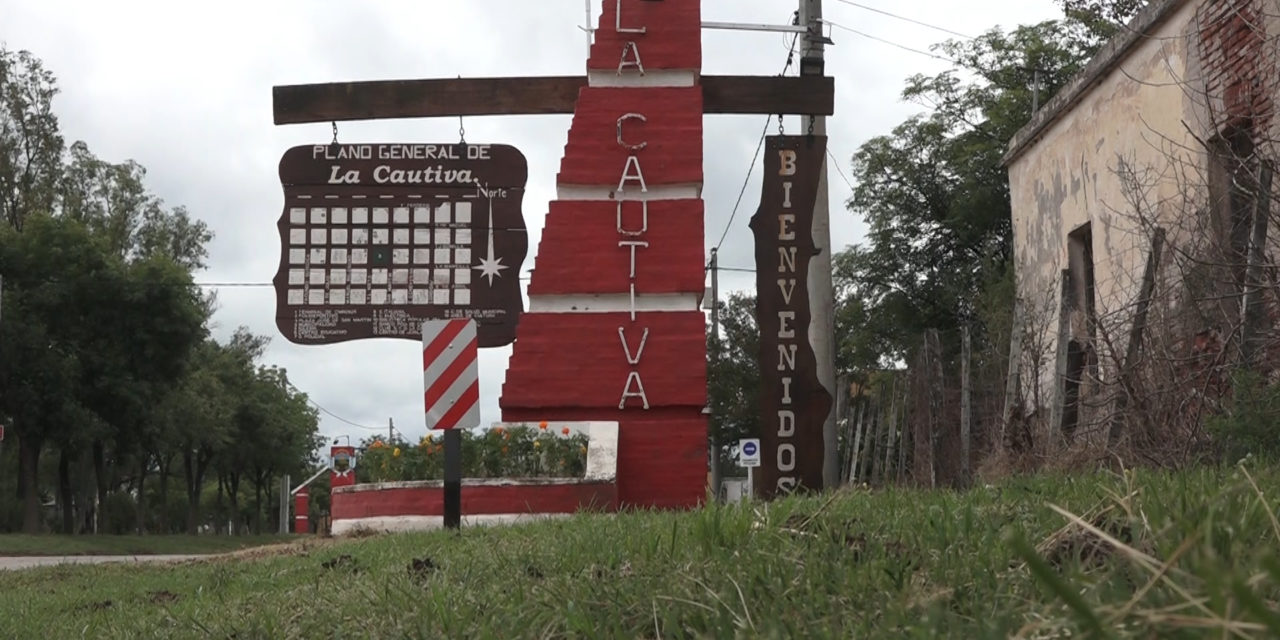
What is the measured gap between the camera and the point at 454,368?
495 inches

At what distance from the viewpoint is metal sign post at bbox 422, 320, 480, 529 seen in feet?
40.5

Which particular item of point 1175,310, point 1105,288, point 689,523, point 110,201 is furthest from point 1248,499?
point 110,201

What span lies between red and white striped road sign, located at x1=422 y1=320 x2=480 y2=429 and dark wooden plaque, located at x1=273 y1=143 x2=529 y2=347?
18.0 feet

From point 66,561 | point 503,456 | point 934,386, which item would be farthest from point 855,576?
point 66,561

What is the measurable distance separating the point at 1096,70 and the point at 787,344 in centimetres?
469

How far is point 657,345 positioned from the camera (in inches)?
684

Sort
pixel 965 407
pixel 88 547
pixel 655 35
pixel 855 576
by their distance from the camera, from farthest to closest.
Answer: pixel 88 547 < pixel 655 35 < pixel 965 407 < pixel 855 576

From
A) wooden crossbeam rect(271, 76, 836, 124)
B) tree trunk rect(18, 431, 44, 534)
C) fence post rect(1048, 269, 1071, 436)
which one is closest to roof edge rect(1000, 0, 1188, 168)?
fence post rect(1048, 269, 1071, 436)

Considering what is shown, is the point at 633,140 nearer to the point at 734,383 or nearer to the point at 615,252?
the point at 615,252

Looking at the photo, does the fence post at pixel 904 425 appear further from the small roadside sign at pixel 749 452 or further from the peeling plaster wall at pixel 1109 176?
the small roadside sign at pixel 749 452

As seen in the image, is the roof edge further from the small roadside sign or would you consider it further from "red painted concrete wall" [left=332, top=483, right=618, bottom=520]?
the small roadside sign

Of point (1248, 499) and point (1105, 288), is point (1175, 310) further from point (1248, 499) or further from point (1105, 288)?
point (1248, 499)

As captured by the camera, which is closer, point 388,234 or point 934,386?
point 388,234

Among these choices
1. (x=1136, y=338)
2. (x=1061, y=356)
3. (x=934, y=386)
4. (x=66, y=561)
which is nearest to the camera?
(x=1136, y=338)
